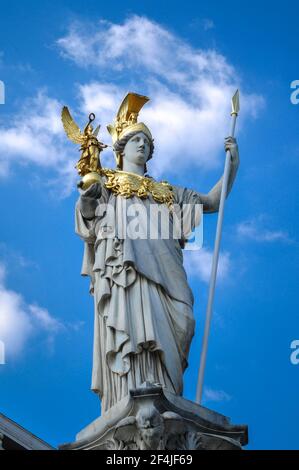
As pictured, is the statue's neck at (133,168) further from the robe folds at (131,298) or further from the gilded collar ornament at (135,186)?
the robe folds at (131,298)

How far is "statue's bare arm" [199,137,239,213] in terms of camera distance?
2677 cm

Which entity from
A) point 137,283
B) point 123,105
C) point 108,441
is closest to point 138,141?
point 123,105

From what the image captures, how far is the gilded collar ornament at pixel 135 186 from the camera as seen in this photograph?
25.7 meters

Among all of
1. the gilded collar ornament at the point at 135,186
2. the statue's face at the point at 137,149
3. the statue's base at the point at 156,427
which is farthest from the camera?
the statue's face at the point at 137,149

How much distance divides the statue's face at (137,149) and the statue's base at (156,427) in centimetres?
655

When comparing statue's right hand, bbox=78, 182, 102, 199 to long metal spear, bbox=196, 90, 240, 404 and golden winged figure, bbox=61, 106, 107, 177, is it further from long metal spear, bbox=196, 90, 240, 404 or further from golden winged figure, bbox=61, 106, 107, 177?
long metal spear, bbox=196, 90, 240, 404

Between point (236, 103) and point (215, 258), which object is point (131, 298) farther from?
point (236, 103)

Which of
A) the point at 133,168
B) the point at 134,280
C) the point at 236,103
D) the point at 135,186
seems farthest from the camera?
the point at 236,103

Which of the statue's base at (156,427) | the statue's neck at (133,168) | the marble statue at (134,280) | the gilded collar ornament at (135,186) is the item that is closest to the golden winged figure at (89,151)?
the marble statue at (134,280)

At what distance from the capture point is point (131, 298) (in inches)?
938

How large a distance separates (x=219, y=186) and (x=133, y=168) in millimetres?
1862

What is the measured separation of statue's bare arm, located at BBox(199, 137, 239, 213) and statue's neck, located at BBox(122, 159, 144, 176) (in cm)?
135

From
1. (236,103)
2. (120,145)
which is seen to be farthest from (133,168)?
(236,103)
